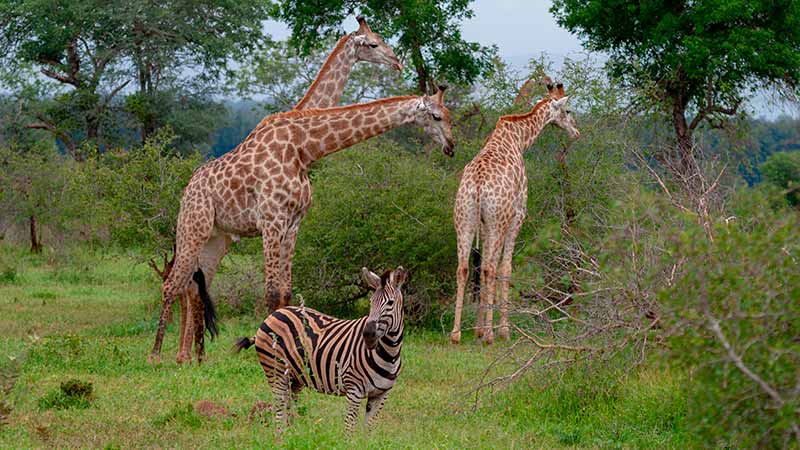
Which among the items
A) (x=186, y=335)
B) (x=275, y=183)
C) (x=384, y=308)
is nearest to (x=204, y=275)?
(x=186, y=335)

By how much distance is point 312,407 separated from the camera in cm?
775

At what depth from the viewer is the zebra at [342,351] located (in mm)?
6258

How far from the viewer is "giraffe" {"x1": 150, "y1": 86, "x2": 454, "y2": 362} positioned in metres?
9.57

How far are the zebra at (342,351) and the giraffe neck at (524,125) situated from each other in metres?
5.60

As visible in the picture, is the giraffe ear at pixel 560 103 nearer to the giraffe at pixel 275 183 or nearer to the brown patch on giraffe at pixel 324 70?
the brown patch on giraffe at pixel 324 70

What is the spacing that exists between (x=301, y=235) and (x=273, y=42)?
20.6 meters

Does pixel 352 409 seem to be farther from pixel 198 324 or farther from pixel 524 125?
pixel 524 125

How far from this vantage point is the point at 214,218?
32.1 ft

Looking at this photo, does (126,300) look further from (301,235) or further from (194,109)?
(194,109)

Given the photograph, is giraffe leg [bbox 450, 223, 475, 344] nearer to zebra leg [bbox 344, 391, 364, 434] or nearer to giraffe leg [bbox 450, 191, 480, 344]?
giraffe leg [bbox 450, 191, 480, 344]

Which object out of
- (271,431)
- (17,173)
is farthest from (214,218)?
(17,173)

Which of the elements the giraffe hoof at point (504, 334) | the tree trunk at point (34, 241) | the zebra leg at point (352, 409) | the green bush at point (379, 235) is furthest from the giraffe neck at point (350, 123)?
the tree trunk at point (34, 241)

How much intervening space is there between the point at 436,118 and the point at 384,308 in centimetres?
392

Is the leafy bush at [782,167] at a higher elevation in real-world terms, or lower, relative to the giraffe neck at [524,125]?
lower
